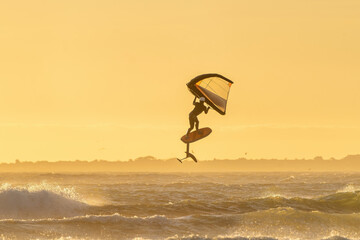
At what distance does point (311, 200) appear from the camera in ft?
138

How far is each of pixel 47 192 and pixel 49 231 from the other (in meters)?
12.6

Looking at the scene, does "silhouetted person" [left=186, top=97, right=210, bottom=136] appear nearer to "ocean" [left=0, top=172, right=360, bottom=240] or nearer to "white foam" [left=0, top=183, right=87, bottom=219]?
"ocean" [left=0, top=172, right=360, bottom=240]

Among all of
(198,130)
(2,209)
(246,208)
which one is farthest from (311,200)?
(198,130)

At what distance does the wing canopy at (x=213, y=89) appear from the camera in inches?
615

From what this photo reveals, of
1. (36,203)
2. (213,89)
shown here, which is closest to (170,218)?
(36,203)

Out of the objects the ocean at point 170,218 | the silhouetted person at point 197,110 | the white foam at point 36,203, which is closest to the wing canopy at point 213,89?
the silhouetted person at point 197,110

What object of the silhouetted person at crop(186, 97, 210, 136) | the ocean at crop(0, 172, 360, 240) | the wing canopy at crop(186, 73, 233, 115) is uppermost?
the wing canopy at crop(186, 73, 233, 115)

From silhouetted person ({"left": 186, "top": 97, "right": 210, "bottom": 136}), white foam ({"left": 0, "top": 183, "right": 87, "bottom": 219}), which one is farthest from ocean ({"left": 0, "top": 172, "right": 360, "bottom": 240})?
silhouetted person ({"left": 186, "top": 97, "right": 210, "bottom": 136})

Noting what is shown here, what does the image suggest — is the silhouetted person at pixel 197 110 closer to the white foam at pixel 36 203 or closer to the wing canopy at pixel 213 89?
the wing canopy at pixel 213 89

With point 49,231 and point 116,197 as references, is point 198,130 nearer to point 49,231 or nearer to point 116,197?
point 49,231

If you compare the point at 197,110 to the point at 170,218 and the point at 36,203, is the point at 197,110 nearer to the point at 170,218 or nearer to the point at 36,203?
the point at 170,218

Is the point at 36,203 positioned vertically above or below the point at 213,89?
below

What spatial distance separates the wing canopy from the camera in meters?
15.6

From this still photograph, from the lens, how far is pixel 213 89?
54.1ft
